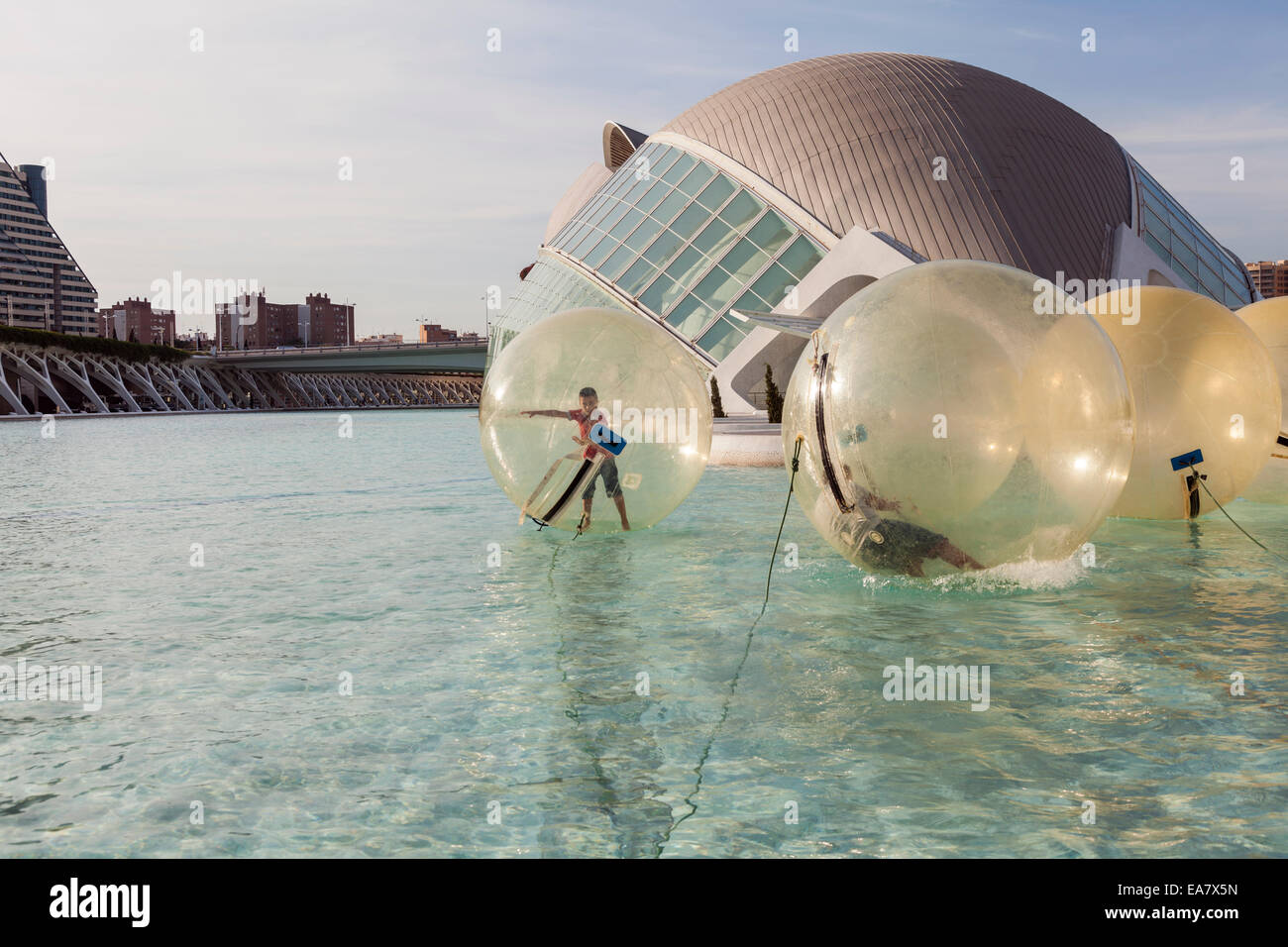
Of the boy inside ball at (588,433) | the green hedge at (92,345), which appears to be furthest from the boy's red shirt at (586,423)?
the green hedge at (92,345)

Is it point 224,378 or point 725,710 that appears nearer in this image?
point 725,710

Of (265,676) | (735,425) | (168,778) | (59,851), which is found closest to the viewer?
(59,851)

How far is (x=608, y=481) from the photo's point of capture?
32.9ft

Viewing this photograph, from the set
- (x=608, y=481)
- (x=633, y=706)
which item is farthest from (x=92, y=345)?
(x=633, y=706)

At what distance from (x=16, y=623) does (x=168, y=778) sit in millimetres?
3632

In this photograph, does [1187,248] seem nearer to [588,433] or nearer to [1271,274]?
[588,433]

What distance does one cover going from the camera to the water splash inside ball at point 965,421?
6617mm

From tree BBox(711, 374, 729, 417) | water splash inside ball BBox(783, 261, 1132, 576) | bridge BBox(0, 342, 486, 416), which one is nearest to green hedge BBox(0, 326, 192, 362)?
bridge BBox(0, 342, 486, 416)

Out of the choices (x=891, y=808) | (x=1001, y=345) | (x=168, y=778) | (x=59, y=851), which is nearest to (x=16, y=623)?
(x=168, y=778)

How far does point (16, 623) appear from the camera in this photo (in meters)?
6.86

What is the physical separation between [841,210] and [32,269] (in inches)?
5595

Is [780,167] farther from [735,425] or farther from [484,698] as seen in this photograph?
[484,698]

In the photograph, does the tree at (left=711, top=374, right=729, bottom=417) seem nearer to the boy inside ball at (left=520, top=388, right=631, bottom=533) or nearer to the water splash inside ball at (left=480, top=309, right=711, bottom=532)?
A: the water splash inside ball at (left=480, top=309, right=711, bottom=532)

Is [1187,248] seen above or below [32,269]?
below
